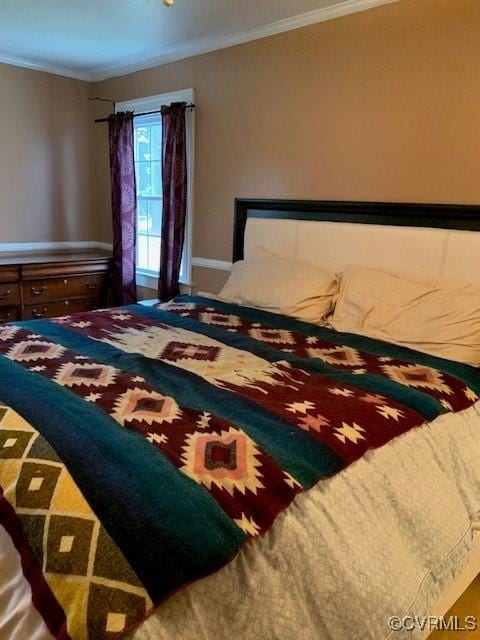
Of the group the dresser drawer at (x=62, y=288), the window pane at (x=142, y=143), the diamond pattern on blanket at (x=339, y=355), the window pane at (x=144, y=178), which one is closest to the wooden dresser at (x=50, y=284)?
the dresser drawer at (x=62, y=288)

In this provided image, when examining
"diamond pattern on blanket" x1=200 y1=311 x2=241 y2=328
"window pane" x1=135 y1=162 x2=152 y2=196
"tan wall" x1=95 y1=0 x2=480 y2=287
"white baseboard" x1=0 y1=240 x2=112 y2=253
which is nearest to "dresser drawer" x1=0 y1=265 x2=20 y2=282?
"white baseboard" x1=0 y1=240 x2=112 y2=253

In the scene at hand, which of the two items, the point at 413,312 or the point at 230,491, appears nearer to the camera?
the point at 230,491

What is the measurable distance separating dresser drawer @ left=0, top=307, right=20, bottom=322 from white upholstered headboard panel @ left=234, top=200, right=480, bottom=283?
179cm

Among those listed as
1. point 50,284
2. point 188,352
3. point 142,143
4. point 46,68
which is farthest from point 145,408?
point 46,68

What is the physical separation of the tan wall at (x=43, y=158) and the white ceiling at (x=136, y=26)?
222mm

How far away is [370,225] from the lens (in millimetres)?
2613

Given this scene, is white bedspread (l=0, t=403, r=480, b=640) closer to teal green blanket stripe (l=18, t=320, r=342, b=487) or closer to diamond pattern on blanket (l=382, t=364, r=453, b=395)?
teal green blanket stripe (l=18, t=320, r=342, b=487)

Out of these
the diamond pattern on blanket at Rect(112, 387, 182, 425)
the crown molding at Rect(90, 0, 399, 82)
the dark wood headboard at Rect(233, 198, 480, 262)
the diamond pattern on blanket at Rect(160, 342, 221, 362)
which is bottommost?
the diamond pattern on blanket at Rect(160, 342, 221, 362)

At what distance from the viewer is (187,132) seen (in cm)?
350

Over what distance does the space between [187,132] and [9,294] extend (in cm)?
178

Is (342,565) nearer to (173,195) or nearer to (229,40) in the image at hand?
(173,195)

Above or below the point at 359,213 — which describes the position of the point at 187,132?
above

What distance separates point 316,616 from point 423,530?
40cm

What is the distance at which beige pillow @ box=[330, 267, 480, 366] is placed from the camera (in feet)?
6.39
